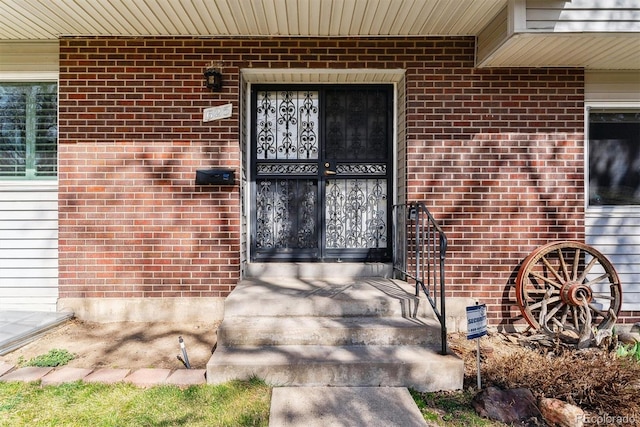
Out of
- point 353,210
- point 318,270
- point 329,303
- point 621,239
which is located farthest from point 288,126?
point 621,239

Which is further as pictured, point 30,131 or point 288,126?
point 288,126

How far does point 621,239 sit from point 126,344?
502cm

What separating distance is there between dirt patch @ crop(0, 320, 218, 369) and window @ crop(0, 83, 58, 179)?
1704 millimetres

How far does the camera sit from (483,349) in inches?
135

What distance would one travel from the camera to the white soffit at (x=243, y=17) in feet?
11.0

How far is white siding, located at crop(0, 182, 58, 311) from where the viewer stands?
4.09 m

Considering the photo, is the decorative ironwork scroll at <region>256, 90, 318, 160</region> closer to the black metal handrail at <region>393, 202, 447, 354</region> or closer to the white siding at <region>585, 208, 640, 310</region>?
the black metal handrail at <region>393, 202, 447, 354</region>

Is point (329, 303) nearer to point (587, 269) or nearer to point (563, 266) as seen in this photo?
point (563, 266)

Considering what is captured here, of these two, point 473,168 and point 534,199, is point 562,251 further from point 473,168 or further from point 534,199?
point 473,168

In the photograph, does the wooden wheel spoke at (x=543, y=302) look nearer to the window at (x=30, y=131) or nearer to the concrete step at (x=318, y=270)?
the concrete step at (x=318, y=270)

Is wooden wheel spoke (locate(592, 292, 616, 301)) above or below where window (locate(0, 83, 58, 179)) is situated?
below

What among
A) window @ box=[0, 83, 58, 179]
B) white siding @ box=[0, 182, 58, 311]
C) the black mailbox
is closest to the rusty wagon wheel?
the black mailbox

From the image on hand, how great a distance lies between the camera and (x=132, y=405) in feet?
8.05

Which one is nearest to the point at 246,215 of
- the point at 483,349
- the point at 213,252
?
the point at 213,252
